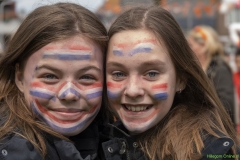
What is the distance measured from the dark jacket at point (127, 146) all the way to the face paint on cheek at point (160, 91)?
0.93ft

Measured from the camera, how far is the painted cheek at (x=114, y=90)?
2346 millimetres

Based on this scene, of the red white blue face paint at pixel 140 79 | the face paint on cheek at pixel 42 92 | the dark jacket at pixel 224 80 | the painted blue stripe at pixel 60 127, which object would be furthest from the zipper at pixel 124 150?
the dark jacket at pixel 224 80

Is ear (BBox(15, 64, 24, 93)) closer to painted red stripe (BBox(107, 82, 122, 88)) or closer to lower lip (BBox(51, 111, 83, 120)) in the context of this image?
A: lower lip (BBox(51, 111, 83, 120))

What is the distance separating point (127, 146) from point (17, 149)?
2.00ft

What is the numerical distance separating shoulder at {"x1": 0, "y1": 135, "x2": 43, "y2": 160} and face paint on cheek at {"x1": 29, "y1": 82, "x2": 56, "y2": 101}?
25cm

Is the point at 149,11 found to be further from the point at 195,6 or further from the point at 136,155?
the point at 195,6

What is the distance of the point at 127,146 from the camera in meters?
2.41

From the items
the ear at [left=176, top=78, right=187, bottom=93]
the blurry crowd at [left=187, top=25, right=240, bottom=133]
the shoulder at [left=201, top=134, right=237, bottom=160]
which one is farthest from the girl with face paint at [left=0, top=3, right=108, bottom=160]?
the blurry crowd at [left=187, top=25, right=240, bottom=133]

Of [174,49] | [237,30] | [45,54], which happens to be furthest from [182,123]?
[237,30]

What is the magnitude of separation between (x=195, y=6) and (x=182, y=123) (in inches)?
331

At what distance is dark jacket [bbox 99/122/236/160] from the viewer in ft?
7.32

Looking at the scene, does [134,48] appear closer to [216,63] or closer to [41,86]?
[41,86]

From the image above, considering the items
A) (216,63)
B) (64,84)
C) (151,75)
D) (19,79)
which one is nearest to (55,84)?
(64,84)

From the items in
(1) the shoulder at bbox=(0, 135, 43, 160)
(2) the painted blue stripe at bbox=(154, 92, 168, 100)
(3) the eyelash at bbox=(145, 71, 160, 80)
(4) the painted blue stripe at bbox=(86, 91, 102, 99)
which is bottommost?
(1) the shoulder at bbox=(0, 135, 43, 160)
